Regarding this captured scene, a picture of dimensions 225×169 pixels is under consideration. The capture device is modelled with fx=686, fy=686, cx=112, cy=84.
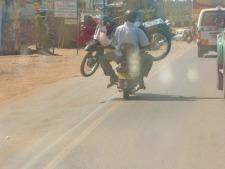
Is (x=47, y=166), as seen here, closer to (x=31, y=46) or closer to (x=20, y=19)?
(x=20, y=19)

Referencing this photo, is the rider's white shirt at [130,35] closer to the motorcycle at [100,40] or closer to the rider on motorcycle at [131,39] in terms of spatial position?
the rider on motorcycle at [131,39]

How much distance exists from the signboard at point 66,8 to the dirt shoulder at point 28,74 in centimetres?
356

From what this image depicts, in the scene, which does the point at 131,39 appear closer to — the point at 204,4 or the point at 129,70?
the point at 129,70

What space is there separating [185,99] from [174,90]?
1.88 metres

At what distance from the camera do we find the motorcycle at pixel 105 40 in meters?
15.1

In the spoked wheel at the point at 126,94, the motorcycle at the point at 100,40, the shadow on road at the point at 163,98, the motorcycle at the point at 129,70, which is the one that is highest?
the motorcycle at the point at 100,40

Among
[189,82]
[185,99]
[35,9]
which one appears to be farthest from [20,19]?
[185,99]

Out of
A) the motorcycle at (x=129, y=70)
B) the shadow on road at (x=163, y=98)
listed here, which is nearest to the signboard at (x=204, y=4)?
the shadow on road at (x=163, y=98)

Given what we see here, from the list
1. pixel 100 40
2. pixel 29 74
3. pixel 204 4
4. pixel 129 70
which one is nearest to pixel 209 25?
pixel 29 74

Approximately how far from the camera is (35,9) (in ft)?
136

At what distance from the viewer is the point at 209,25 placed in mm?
29594

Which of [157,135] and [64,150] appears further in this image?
[157,135]

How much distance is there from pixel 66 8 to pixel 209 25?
8388 mm

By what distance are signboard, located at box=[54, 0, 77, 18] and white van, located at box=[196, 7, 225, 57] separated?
25.3ft
